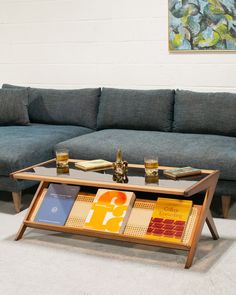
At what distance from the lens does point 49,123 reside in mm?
4730

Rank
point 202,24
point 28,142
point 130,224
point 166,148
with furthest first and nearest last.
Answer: point 202,24, point 28,142, point 166,148, point 130,224

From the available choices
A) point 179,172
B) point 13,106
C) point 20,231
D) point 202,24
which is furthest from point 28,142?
point 202,24

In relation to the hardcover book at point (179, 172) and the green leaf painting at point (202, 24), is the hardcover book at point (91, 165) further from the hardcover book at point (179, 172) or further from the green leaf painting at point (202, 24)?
the green leaf painting at point (202, 24)

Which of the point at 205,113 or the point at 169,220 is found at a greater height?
the point at 205,113

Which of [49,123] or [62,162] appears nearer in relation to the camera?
[62,162]

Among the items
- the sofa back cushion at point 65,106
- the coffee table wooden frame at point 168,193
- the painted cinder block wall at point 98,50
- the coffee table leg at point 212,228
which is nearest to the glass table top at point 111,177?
the coffee table wooden frame at point 168,193

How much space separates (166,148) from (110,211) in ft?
2.69

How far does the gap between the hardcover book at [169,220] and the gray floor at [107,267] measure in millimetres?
139

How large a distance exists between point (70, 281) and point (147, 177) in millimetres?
741

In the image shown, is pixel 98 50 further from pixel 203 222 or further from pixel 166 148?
pixel 203 222

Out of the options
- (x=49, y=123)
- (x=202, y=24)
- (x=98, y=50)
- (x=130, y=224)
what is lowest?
(x=130, y=224)

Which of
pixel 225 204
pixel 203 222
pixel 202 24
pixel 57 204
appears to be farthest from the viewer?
→ pixel 202 24

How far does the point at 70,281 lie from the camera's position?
8.53 feet

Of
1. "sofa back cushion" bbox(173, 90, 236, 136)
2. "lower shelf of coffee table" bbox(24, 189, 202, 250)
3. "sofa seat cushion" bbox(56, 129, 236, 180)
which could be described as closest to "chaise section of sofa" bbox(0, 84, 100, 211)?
"sofa seat cushion" bbox(56, 129, 236, 180)
